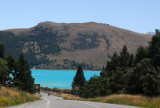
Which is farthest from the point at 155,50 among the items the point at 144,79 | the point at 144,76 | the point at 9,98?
the point at 9,98

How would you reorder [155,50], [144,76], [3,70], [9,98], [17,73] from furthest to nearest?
[17,73], [3,70], [155,50], [144,76], [9,98]

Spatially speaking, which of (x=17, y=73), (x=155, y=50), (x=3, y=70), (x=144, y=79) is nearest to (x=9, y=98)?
(x=144, y=79)

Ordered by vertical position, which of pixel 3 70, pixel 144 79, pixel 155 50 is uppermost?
pixel 155 50

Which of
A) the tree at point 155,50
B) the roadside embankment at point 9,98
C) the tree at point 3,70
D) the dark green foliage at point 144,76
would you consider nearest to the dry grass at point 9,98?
the roadside embankment at point 9,98

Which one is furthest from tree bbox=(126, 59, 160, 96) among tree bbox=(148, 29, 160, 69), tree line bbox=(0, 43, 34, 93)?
tree line bbox=(0, 43, 34, 93)

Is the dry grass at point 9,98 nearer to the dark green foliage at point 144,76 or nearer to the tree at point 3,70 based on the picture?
the dark green foliage at point 144,76

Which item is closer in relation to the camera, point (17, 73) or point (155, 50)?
point (155, 50)

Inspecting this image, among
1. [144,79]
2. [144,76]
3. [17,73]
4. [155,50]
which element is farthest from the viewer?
[17,73]

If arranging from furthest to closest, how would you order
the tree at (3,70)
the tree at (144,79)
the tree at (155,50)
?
1. the tree at (3,70)
2. the tree at (155,50)
3. the tree at (144,79)

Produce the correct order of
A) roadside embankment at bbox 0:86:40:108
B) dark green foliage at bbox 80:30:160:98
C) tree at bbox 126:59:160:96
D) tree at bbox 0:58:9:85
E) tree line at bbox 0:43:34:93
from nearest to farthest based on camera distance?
roadside embankment at bbox 0:86:40:108, tree at bbox 126:59:160:96, dark green foliage at bbox 80:30:160:98, tree at bbox 0:58:9:85, tree line at bbox 0:43:34:93

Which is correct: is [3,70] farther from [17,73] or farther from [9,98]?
[9,98]

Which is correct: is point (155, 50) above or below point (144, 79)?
above

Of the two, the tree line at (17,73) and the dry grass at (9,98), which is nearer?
the dry grass at (9,98)

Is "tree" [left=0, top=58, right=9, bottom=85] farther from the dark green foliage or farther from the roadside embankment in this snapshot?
the roadside embankment
